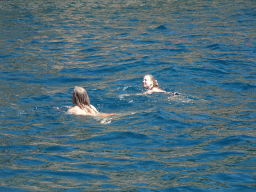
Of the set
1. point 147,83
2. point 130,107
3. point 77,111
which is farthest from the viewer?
point 147,83

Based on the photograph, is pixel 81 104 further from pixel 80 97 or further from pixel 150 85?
pixel 150 85

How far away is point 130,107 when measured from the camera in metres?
9.59

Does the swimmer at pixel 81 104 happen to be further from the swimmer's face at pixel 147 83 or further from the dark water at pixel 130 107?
the swimmer's face at pixel 147 83

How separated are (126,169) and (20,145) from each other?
7.71ft

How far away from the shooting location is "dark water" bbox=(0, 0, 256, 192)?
5.65 meters

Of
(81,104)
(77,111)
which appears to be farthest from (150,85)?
(77,111)

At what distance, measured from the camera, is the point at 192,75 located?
40.8ft

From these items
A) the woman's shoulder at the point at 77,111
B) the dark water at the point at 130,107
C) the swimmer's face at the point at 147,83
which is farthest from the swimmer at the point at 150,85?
the woman's shoulder at the point at 77,111

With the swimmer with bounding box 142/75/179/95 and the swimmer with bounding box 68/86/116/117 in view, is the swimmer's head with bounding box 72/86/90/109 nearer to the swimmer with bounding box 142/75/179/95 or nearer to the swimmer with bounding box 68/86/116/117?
the swimmer with bounding box 68/86/116/117

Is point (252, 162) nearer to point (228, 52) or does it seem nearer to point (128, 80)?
point (128, 80)

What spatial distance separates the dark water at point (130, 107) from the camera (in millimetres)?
5652

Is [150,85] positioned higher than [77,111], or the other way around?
[150,85]

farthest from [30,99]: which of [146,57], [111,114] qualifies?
[146,57]

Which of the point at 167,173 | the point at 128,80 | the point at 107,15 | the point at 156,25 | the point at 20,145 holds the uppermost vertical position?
the point at 107,15
